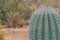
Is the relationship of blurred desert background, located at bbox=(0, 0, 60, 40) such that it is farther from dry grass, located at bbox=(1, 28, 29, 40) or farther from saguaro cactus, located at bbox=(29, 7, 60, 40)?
saguaro cactus, located at bbox=(29, 7, 60, 40)

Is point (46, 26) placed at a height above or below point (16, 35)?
above

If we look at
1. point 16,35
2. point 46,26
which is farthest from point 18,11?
point 46,26

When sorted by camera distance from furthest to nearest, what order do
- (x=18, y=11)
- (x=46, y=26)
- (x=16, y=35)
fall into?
1. (x=18, y=11)
2. (x=16, y=35)
3. (x=46, y=26)

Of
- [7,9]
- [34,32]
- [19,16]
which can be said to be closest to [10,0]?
[7,9]

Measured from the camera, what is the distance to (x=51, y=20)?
2.61m

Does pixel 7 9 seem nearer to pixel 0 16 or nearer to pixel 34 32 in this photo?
pixel 0 16

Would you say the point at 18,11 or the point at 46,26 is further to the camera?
the point at 18,11

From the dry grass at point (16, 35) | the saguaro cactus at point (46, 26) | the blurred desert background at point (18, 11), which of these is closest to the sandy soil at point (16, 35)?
the dry grass at point (16, 35)

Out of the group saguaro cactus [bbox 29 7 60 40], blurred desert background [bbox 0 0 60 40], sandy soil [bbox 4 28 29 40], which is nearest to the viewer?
saguaro cactus [bbox 29 7 60 40]

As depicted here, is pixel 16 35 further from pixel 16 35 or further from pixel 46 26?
pixel 46 26

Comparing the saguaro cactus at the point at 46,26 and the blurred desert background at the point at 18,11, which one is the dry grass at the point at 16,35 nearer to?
the blurred desert background at the point at 18,11

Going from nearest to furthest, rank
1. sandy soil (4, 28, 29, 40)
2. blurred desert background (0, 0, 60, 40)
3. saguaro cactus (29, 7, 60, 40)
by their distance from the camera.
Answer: saguaro cactus (29, 7, 60, 40) < sandy soil (4, 28, 29, 40) < blurred desert background (0, 0, 60, 40)

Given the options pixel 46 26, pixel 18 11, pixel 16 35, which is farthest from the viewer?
pixel 18 11

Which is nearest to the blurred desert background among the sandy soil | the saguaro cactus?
the sandy soil
